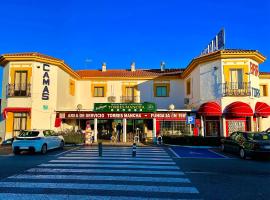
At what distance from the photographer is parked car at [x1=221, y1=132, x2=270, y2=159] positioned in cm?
1395

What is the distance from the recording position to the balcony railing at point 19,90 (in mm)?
23828

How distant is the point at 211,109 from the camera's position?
2234 cm

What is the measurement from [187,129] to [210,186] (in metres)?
17.6

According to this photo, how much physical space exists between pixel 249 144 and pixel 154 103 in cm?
1252

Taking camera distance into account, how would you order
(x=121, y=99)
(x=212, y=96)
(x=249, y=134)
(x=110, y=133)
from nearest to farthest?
(x=249, y=134) < (x=212, y=96) < (x=110, y=133) < (x=121, y=99)

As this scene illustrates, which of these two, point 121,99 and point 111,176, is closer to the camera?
point 111,176

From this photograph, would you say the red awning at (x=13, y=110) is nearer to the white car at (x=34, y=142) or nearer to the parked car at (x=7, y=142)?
the parked car at (x=7, y=142)

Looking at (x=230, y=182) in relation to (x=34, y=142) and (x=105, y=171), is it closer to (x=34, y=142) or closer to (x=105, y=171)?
(x=105, y=171)

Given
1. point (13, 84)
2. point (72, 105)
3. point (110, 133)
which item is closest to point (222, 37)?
point (110, 133)

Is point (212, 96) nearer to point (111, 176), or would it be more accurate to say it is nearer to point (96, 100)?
point (96, 100)

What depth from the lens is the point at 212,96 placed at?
23422 mm

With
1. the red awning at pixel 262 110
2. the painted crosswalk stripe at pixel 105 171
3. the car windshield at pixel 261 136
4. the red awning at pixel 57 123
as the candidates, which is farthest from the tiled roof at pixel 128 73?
the painted crosswalk stripe at pixel 105 171

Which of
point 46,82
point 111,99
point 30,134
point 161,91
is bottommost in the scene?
point 30,134

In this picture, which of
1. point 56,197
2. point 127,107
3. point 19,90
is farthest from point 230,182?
point 19,90
